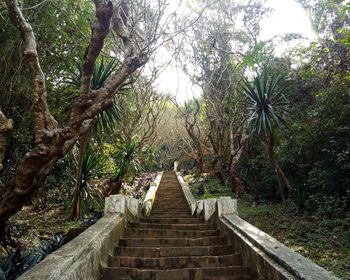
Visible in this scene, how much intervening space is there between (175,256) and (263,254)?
4.84 feet

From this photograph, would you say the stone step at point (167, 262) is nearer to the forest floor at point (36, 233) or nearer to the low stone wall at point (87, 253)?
the low stone wall at point (87, 253)

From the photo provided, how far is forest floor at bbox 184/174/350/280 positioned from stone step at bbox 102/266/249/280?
1.96 meters

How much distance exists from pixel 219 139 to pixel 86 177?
8163 mm

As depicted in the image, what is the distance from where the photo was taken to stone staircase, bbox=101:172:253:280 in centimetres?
387

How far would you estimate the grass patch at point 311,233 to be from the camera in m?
5.61

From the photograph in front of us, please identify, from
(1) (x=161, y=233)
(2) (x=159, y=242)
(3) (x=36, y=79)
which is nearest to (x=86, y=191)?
(1) (x=161, y=233)

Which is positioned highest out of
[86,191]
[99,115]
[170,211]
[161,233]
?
[99,115]

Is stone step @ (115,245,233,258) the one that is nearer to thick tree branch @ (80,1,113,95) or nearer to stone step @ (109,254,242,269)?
stone step @ (109,254,242,269)

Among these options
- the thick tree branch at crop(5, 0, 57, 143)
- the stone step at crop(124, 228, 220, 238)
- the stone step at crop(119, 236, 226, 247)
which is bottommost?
the stone step at crop(119, 236, 226, 247)

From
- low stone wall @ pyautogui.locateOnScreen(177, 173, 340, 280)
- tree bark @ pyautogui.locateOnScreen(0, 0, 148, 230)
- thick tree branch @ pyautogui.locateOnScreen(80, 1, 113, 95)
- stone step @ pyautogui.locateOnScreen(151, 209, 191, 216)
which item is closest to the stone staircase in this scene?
low stone wall @ pyautogui.locateOnScreen(177, 173, 340, 280)

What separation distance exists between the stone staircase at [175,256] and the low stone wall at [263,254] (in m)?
0.18

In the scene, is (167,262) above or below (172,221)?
below

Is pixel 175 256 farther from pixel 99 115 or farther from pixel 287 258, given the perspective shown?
pixel 99 115

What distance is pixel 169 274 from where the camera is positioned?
3865 mm
